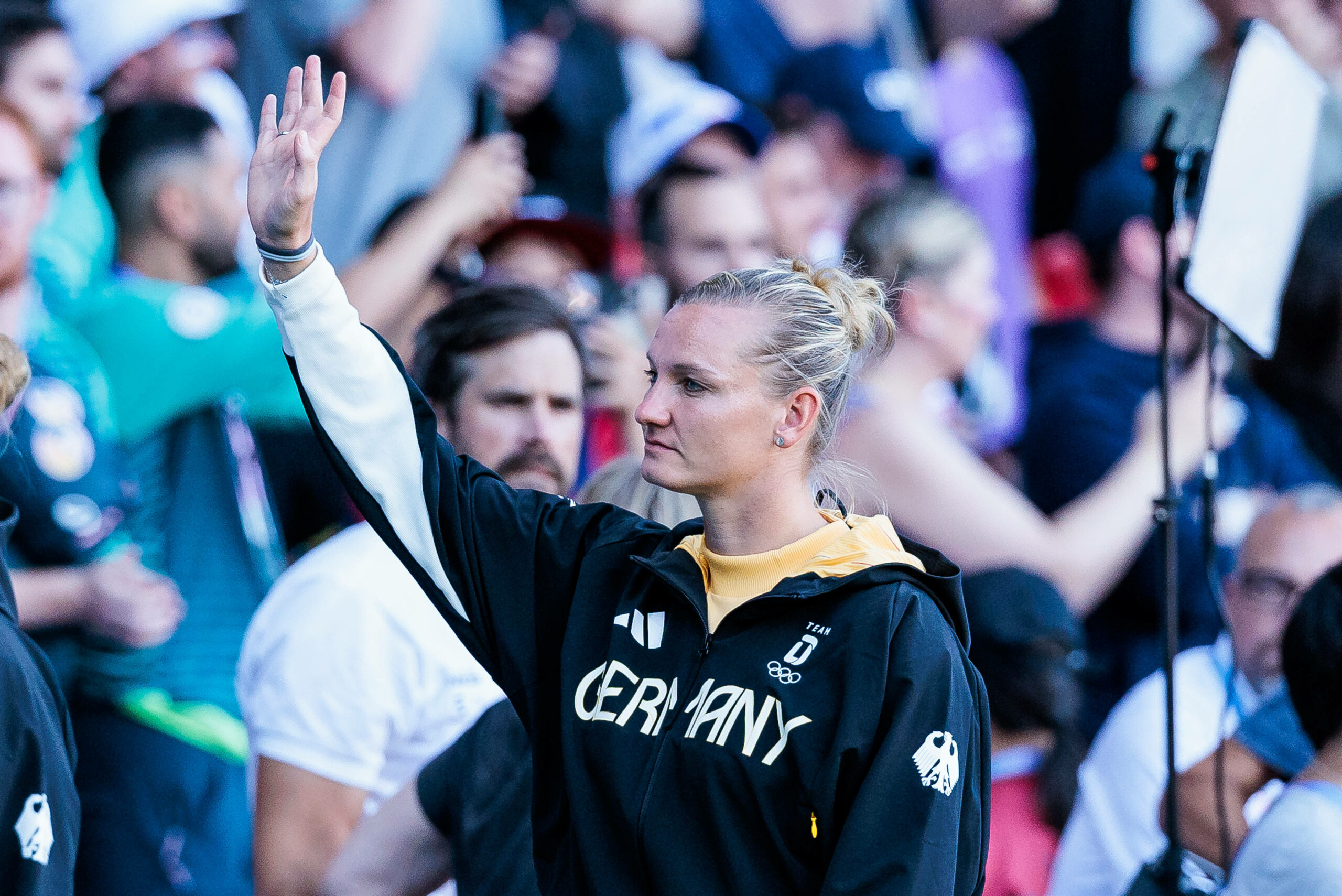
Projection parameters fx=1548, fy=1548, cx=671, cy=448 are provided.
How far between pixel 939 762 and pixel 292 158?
1118 mm

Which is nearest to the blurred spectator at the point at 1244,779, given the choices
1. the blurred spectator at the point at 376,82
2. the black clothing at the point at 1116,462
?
the black clothing at the point at 1116,462

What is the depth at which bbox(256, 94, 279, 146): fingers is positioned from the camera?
6.73 ft

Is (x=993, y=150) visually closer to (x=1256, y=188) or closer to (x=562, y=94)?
(x=562, y=94)

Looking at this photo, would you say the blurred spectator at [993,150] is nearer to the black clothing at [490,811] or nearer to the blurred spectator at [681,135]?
the blurred spectator at [681,135]

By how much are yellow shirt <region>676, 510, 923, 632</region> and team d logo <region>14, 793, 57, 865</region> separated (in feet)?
3.27

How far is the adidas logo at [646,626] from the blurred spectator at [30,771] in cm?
86

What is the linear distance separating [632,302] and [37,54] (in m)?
1.61

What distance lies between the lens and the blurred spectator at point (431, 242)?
12.7 feet

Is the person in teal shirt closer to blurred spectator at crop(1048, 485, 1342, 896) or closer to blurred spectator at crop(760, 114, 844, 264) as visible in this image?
blurred spectator at crop(760, 114, 844, 264)

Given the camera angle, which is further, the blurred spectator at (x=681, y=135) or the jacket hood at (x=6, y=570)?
the blurred spectator at (x=681, y=135)

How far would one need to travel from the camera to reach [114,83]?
407 centimetres

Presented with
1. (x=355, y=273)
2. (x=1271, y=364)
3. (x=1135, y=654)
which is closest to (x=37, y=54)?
(x=355, y=273)

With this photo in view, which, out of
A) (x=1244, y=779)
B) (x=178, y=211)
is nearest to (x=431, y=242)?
(x=178, y=211)

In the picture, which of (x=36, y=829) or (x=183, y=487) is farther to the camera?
(x=183, y=487)
